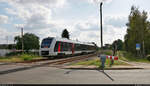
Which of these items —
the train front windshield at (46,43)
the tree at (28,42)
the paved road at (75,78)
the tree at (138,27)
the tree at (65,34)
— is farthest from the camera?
the tree at (65,34)

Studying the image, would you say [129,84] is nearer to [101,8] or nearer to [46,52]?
Answer: [101,8]

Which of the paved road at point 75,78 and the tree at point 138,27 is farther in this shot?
the tree at point 138,27

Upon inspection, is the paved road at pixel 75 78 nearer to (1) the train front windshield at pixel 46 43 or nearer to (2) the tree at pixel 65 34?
(1) the train front windshield at pixel 46 43

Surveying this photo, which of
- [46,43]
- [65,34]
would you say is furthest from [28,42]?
[46,43]

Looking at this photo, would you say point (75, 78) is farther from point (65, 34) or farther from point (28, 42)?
point (65, 34)

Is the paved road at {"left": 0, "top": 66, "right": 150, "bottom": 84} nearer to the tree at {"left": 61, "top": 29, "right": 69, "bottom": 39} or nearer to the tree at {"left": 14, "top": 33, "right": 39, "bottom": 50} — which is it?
the tree at {"left": 14, "top": 33, "right": 39, "bottom": 50}

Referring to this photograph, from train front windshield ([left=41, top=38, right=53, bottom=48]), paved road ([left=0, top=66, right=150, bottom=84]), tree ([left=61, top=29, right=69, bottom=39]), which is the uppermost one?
tree ([left=61, top=29, right=69, bottom=39])

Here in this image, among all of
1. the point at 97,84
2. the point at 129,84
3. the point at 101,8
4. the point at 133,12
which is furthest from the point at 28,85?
the point at 133,12

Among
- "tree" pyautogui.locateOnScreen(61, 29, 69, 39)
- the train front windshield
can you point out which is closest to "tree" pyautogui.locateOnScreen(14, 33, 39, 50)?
"tree" pyautogui.locateOnScreen(61, 29, 69, 39)

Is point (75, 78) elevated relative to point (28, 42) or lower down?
lower down

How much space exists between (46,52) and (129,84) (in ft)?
62.6

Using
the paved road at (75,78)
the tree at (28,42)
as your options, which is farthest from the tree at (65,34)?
the paved road at (75,78)

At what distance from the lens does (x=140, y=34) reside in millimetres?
31234

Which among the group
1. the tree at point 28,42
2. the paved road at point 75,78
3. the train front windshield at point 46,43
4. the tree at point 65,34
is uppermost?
the tree at point 65,34
